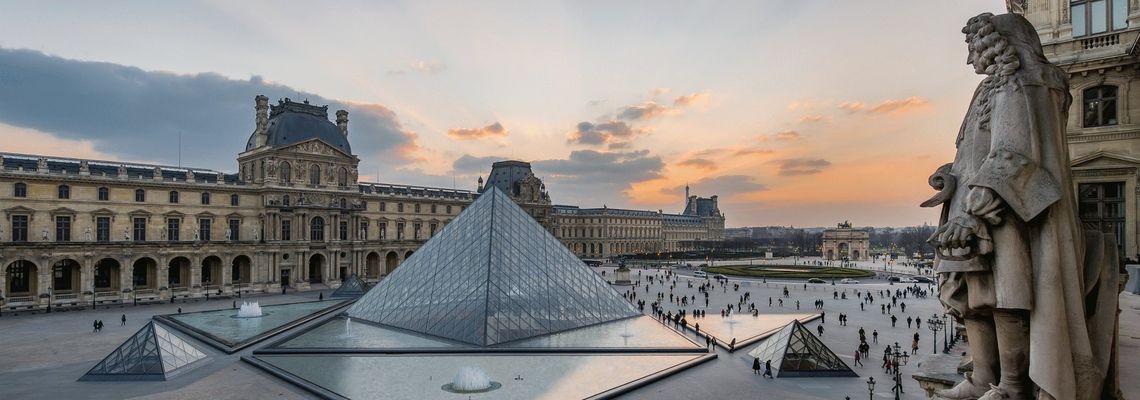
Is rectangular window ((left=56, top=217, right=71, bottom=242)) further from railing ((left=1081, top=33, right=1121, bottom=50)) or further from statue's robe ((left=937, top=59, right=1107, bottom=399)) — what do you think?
railing ((left=1081, top=33, right=1121, bottom=50))

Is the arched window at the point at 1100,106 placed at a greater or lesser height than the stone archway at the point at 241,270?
greater

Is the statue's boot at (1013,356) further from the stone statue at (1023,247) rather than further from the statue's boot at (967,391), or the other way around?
the statue's boot at (967,391)

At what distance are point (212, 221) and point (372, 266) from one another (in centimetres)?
1484

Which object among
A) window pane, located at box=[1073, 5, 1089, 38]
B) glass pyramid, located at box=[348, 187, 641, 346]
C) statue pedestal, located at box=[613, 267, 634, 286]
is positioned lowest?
statue pedestal, located at box=[613, 267, 634, 286]

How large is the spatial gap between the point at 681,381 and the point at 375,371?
8952mm

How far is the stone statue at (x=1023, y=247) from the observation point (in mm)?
3459

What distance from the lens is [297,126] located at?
1847 inches

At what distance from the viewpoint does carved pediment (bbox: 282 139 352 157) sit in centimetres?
4550

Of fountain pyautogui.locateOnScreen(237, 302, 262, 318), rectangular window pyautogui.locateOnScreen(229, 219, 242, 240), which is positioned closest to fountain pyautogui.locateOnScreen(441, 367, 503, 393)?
fountain pyautogui.locateOnScreen(237, 302, 262, 318)

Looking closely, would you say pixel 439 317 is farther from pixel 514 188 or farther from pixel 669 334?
pixel 514 188

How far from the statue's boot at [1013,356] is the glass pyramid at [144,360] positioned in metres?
20.8

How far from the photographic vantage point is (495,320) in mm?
22688

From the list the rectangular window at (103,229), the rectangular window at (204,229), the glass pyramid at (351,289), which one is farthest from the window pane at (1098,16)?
the rectangular window at (103,229)

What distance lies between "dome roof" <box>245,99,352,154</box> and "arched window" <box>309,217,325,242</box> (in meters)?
6.03
